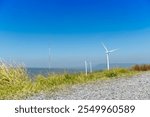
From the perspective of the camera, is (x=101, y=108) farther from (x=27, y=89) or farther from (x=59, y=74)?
(x=59, y=74)

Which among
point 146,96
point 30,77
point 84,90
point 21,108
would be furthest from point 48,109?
point 30,77

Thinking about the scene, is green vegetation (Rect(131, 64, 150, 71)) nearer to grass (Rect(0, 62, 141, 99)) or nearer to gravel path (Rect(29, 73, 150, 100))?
grass (Rect(0, 62, 141, 99))

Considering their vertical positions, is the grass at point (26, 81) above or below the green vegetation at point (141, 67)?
below

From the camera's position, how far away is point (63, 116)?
9727mm

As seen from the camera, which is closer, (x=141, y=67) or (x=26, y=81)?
(x=26, y=81)

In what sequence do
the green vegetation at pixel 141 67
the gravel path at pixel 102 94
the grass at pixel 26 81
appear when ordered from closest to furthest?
the gravel path at pixel 102 94
the grass at pixel 26 81
the green vegetation at pixel 141 67

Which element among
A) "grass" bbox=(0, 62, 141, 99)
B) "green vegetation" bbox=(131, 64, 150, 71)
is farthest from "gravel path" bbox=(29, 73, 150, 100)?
"green vegetation" bbox=(131, 64, 150, 71)

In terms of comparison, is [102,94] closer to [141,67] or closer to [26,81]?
[26,81]

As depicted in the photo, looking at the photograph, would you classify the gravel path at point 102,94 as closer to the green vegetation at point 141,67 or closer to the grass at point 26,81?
the grass at point 26,81

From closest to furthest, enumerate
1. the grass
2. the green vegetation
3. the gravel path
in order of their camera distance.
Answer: the gravel path
the grass
the green vegetation

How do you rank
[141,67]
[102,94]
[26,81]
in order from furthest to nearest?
1. [141,67]
2. [26,81]
3. [102,94]

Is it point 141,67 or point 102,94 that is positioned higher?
point 141,67

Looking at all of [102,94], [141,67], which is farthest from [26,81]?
[141,67]

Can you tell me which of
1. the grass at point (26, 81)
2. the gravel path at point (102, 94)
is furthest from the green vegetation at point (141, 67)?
the gravel path at point (102, 94)
